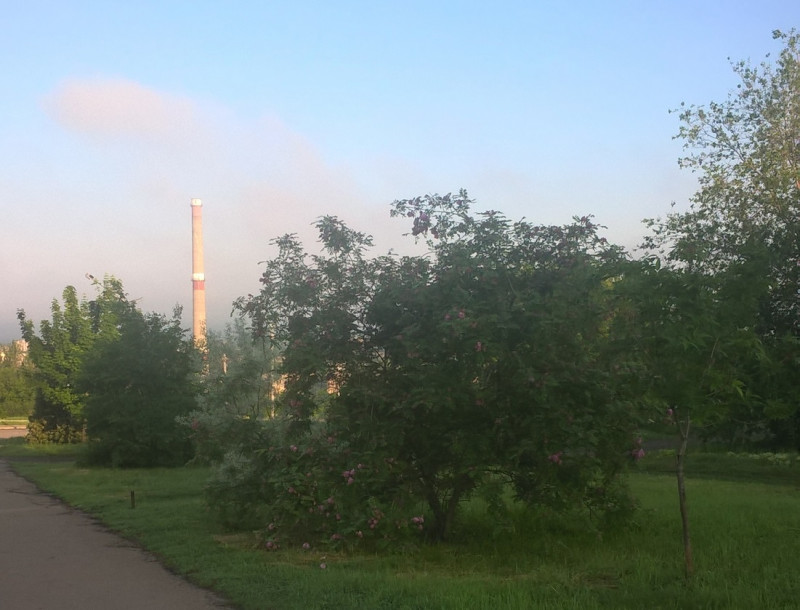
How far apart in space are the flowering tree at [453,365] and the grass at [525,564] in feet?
2.24

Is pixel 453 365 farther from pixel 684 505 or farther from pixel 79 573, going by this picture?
pixel 79 573

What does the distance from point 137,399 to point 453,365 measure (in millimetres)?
20659

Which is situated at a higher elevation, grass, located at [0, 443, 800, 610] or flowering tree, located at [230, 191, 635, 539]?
flowering tree, located at [230, 191, 635, 539]

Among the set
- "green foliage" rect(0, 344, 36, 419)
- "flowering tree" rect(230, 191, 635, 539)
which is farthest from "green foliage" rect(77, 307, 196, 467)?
"green foliage" rect(0, 344, 36, 419)

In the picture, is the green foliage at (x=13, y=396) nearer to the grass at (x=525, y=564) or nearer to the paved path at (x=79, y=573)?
the paved path at (x=79, y=573)

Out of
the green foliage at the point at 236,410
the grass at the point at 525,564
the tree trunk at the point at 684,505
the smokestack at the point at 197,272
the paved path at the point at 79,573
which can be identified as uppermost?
the smokestack at the point at 197,272

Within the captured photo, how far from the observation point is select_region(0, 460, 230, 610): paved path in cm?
841

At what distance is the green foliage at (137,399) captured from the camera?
2817 cm

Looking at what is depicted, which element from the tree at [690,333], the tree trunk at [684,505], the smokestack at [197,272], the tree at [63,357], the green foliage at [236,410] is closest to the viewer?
the tree at [690,333]

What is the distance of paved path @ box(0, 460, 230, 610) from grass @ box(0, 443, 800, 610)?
33 centimetres

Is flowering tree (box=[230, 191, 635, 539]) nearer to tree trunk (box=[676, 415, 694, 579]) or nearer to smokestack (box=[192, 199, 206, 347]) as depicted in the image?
tree trunk (box=[676, 415, 694, 579])

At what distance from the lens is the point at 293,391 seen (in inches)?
442

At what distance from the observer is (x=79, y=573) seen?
32.9 ft

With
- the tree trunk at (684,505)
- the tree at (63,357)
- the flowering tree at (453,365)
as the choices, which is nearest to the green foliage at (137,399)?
the tree at (63,357)
